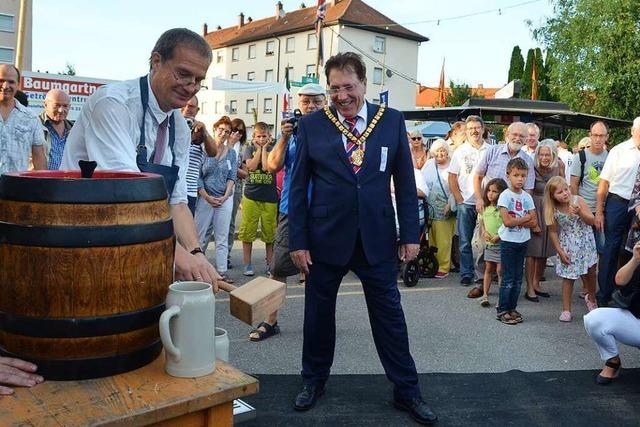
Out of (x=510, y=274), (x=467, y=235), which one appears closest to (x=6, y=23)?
(x=467, y=235)

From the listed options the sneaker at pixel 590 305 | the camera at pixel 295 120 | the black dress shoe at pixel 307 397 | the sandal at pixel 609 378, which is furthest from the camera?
the sneaker at pixel 590 305

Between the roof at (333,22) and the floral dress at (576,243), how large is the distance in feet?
150

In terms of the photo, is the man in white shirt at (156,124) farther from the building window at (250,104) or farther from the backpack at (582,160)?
the building window at (250,104)

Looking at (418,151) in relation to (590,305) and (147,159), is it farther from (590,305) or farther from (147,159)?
(147,159)

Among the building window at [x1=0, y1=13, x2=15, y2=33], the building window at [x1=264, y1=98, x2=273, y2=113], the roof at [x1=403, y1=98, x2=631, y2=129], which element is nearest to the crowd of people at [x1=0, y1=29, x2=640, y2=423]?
the roof at [x1=403, y1=98, x2=631, y2=129]

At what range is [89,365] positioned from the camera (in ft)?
4.65

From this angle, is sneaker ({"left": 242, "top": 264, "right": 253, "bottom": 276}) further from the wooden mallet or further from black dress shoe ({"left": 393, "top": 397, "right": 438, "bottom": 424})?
the wooden mallet

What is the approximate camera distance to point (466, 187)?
6.86 meters

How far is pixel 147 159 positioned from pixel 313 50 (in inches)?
2037

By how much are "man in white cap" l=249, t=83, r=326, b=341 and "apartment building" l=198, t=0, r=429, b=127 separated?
4419cm

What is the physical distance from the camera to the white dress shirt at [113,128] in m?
1.87

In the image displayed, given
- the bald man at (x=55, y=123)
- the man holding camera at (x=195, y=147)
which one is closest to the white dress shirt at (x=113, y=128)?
the man holding camera at (x=195, y=147)

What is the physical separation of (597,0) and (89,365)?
76.6 feet

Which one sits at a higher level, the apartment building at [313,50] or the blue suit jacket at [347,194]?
the apartment building at [313,50]
